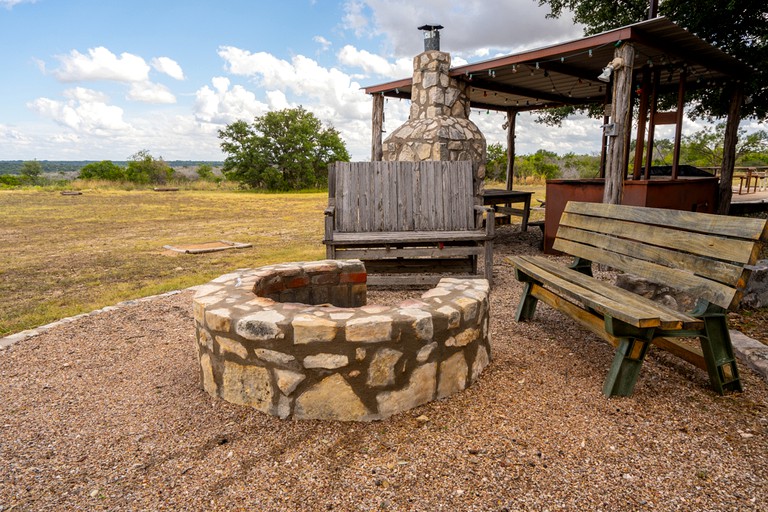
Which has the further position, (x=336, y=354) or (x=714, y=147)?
(x=714, y=147)

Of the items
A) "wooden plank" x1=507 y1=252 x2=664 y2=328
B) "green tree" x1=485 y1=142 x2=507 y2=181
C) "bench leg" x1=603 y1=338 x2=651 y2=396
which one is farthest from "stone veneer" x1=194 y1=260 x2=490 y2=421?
"green tree" x1=485 y1=142 x2=507 y2=181

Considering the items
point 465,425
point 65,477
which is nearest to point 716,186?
point 465,425

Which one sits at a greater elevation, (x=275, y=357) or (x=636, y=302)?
(x=636, y=302)

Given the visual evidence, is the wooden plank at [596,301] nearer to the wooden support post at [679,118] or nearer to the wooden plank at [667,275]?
the wooden plank at [667,275]

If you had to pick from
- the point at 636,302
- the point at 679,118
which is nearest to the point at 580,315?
the point at 636,302

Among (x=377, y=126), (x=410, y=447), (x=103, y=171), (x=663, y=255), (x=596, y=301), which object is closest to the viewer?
(x=410, y=447)

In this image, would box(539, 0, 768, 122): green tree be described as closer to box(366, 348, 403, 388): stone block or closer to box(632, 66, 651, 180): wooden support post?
box(632, 66, 651, 180): wooden support post

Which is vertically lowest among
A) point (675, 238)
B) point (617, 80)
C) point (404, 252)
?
point (404, 252)

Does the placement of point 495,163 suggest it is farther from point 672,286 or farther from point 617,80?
point 672,286

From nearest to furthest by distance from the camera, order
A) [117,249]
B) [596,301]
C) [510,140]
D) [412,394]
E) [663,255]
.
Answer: [412,394]
[596,301]
[663,255]
[117,249]
[510,140]

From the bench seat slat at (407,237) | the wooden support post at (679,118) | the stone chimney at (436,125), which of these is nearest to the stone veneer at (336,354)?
the bench seat slat at (407,237)

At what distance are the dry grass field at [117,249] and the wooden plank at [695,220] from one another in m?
4.55

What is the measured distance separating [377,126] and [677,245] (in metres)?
7.53

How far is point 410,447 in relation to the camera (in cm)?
222
